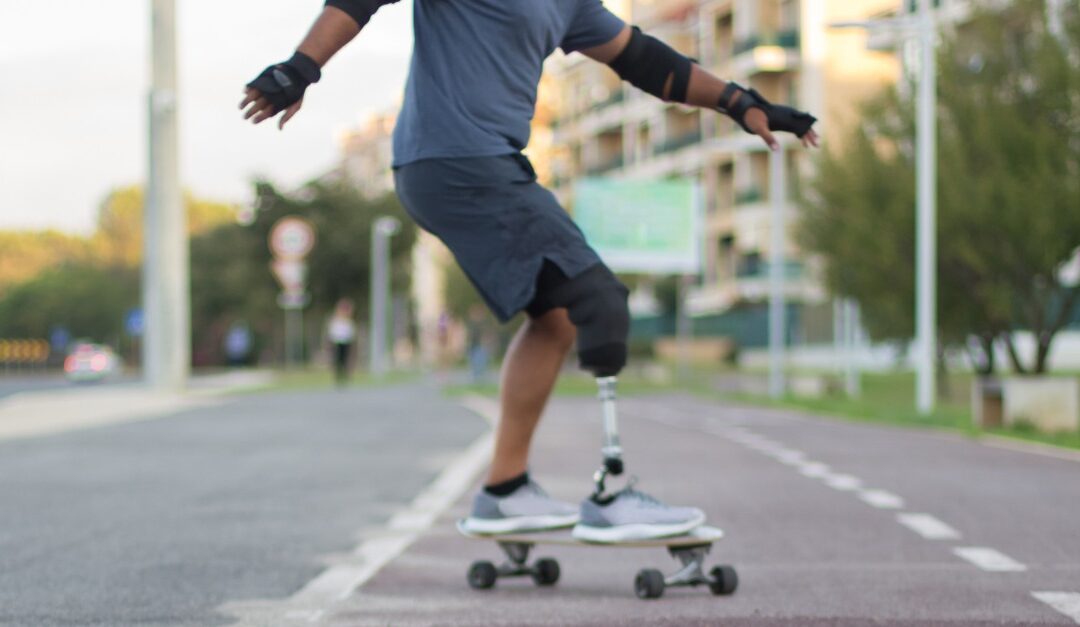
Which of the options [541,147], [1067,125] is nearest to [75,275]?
[541,147]

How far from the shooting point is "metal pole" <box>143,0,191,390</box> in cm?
2272

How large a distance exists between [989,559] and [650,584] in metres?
1.50

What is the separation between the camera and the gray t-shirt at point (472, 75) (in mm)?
4773

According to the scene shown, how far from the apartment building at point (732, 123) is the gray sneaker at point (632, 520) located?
4472 centimetres

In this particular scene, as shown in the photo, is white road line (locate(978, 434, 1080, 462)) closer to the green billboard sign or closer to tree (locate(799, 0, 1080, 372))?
tree (locate(799, 0, 1080, 372))

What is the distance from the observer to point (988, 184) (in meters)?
19.8

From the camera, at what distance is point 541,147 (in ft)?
242

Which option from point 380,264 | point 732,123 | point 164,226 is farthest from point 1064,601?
point 380,264

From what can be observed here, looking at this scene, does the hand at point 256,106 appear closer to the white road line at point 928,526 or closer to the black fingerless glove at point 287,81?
the black fingerless glove at point 287,81

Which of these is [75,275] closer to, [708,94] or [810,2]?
[810,2]

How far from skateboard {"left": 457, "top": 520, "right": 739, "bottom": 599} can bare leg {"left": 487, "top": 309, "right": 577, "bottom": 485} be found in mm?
215

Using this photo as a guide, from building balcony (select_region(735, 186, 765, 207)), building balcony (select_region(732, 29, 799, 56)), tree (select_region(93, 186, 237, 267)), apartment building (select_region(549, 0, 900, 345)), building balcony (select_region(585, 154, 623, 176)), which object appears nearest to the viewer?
apartment building (select_region(549, 0, 900, 345))

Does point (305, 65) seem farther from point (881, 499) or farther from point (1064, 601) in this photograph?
point (881, 499)

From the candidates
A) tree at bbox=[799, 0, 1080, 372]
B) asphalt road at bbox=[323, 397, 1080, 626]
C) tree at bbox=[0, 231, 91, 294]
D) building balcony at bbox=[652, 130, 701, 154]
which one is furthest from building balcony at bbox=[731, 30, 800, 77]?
tree at bbox=[0, 231, 91, 294]
